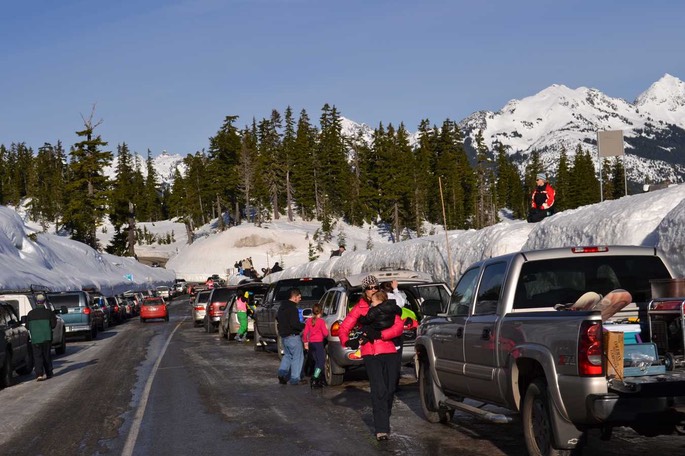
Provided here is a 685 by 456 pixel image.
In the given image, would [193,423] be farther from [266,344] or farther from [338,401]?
[266,344]

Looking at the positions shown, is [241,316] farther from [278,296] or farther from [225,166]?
[225,166]

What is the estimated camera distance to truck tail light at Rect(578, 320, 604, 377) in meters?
6.93

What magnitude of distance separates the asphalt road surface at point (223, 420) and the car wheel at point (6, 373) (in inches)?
6.8

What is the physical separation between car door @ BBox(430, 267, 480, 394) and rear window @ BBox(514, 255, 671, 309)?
3.48ft

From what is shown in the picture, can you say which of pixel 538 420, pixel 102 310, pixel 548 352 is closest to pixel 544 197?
pixel 538 420

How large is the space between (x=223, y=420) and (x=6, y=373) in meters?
7.82

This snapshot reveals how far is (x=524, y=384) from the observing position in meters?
8.30

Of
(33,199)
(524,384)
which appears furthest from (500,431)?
(33,199)

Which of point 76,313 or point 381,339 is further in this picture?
point 76,313

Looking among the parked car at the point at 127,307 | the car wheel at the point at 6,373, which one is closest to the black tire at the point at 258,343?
the car wheel at the point at 6,373

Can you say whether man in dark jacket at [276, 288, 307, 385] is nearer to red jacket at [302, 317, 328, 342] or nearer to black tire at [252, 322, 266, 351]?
red jacket at [302, 317, 328, 342]

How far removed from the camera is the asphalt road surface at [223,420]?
9.71 metres

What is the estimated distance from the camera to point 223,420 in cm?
1202

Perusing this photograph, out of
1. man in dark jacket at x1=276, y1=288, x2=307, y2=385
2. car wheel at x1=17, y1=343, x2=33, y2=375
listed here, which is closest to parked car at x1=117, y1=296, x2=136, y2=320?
car wheel at x1=17, y1=343, x2=33, y2=375
